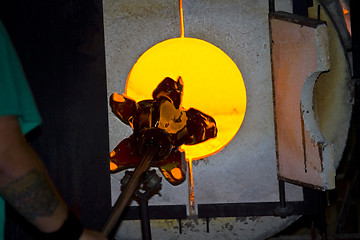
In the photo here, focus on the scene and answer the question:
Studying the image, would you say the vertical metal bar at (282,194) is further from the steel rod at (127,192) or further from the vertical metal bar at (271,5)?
the vertical metal bar at (271,5)

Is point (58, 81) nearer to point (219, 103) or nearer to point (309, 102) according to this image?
point (219, 103)

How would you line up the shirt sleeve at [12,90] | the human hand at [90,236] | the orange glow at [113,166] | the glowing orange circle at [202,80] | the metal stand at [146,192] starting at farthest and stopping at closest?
the glowing orange circle at [202,80] → the orange glow at [113,166] → the metal stand at [146,192] → the human hand at [90,236] → the shirt sleeve at [12,90]

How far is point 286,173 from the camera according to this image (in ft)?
5.66

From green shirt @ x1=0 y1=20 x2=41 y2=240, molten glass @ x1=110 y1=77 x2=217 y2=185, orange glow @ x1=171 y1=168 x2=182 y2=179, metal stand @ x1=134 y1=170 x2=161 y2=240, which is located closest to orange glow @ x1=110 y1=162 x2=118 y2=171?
molten glass @ x1=110 y1=77 x2=217 y2=185

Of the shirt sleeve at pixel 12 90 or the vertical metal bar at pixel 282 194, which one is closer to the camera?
the shirt sleeve at pixel 12 90

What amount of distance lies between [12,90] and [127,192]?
0.49 metres

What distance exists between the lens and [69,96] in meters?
1.61

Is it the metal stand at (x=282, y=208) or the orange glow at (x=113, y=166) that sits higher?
the orange glow at (x=113, y=166)

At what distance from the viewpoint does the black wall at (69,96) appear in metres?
1.57

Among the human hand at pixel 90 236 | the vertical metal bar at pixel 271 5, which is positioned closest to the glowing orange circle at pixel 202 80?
the vertical metal bar at pixel 271 5

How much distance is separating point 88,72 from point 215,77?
0.52 metres

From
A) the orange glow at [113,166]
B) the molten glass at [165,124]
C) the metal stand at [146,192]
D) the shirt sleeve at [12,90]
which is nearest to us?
the shirt sleeve at [12,90]

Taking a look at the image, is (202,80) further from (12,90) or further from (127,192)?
(12,90)

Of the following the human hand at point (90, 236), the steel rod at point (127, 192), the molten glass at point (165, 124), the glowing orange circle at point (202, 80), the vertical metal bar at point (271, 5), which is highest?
the vertical metal bar at point (271, 5)
